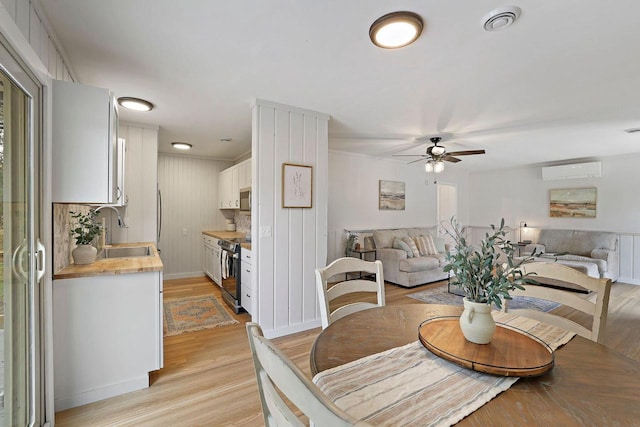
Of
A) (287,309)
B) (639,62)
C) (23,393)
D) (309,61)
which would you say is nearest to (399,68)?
(309,61)

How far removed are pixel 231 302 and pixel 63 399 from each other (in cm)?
207

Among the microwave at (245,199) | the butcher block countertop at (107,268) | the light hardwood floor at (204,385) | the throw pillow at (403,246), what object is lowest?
the light hardwood floor at (204,385)

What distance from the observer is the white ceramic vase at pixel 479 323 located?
3.55 feet

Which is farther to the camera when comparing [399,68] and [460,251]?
[399,68]

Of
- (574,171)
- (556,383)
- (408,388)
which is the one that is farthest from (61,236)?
(574,171)

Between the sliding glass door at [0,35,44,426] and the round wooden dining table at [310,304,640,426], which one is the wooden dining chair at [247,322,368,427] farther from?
the sliding glass door at [0,35,44,426]

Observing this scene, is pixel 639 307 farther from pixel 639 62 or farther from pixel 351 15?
pixel 351 15

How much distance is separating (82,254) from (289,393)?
7.99 feet

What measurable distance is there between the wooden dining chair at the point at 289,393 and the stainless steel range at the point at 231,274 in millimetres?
3107

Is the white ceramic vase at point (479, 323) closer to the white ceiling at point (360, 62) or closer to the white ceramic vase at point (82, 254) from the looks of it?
the white ceiling at point (360, 62)

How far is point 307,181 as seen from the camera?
3.32 meters

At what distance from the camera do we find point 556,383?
906mm

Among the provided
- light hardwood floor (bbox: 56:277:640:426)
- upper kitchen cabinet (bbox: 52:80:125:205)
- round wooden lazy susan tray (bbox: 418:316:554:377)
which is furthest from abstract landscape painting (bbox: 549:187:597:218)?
upper kitchen cabinet (bbox: 52:80:125:205)

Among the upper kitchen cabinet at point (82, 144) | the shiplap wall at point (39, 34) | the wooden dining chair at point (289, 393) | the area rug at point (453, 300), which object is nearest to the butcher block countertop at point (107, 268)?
the upper kitchen cabinet at point (82, 144)
